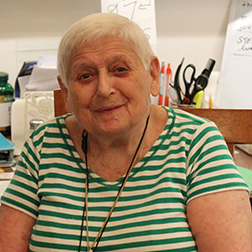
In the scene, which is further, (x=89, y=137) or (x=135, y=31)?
(x=89, y=137)

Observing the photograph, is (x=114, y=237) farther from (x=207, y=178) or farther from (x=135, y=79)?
(x=135, y=79)

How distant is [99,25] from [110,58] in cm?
9

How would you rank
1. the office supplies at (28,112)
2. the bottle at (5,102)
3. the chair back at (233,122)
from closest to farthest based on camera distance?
the chair back at (233,122) < the office supplies at (28,112) < the bottle at (5,102)

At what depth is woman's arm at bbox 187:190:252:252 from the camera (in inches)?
31.2

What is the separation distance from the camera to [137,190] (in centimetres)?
92

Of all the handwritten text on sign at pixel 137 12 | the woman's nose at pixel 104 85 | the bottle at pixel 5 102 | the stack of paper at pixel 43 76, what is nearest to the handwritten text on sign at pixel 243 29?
the handwritten text on sign at pixel 137 12

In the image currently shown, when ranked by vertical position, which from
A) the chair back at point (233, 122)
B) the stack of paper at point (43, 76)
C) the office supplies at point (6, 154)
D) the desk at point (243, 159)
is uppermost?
the stack of paper at point (43, 76)

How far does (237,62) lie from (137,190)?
5.38 feet

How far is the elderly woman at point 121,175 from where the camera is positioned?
0.84m

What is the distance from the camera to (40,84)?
5.94 ft

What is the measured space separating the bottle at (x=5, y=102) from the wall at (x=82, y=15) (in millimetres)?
228

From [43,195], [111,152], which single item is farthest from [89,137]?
[43,195]

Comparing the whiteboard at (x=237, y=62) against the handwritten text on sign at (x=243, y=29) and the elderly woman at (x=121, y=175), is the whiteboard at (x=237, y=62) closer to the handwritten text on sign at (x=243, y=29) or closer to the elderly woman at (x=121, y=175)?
the handwritten text on sign at (x=243, y=29)

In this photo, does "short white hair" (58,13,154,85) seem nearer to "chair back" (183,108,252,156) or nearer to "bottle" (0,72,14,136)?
"chair back" (183,108,252,156)
